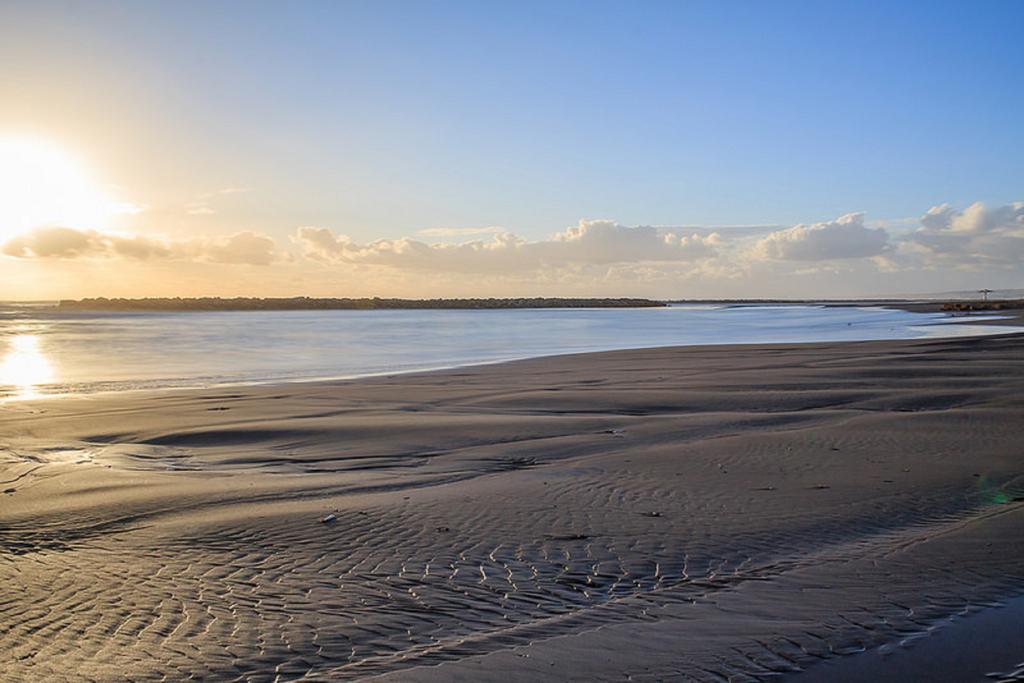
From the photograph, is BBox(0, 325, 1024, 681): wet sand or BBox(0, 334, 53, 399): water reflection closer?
BBox(0, 325, 1024, 681): wet sand

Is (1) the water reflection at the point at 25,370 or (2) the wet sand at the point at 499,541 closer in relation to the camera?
(2) the wet sand at the point at 499,541

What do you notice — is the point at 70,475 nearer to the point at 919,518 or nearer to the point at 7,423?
the point at 7,423

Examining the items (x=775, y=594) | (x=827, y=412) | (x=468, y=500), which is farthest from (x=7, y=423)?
(x=827, y=412)

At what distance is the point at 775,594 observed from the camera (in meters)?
4.89

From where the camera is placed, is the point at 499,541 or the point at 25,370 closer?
the point at 499,541

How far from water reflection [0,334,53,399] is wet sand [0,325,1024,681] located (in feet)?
21.9

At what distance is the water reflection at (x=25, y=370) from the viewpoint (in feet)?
58.7

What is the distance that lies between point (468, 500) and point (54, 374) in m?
18.7

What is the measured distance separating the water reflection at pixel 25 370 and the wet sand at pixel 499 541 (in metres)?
6.66

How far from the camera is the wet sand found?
4.17 m

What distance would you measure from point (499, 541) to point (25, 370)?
2173 cm

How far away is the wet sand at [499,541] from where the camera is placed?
4172 millimetres

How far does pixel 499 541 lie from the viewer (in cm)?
594

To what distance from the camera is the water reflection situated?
58.7 feet
